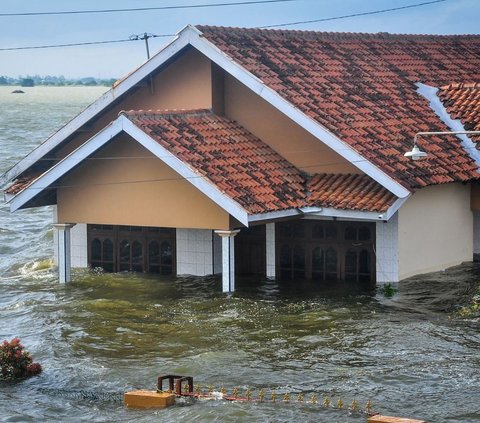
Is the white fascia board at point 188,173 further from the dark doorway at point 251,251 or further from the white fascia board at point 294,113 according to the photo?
the dark doorway at point 251,251

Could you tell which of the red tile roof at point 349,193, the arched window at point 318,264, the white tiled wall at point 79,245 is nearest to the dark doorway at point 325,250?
the arched window at point 318,264

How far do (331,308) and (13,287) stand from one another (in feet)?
26.5

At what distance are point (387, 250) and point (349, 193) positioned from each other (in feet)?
4.65

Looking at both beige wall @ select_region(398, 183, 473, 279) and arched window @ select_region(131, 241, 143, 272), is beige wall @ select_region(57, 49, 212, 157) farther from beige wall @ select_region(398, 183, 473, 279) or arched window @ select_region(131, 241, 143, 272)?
beige wall @ select_region(398, 183, 473, 279)

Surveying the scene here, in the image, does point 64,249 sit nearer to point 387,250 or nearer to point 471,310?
point 387,250

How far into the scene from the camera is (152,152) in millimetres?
24844

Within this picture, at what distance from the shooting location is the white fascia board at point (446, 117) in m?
28.2

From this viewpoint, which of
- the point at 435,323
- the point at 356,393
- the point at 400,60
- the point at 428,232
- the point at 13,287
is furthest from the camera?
the point at 400,60

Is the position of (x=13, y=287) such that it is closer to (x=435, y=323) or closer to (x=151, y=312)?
(x=151, y=312)

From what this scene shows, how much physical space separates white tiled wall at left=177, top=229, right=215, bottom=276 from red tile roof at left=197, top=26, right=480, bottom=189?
3.67 m

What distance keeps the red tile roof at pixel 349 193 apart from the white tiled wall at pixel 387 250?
830mm

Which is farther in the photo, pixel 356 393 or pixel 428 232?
pixel 428 232

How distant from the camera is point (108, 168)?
26.0 meters

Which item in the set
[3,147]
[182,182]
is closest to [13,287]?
[182,182]
